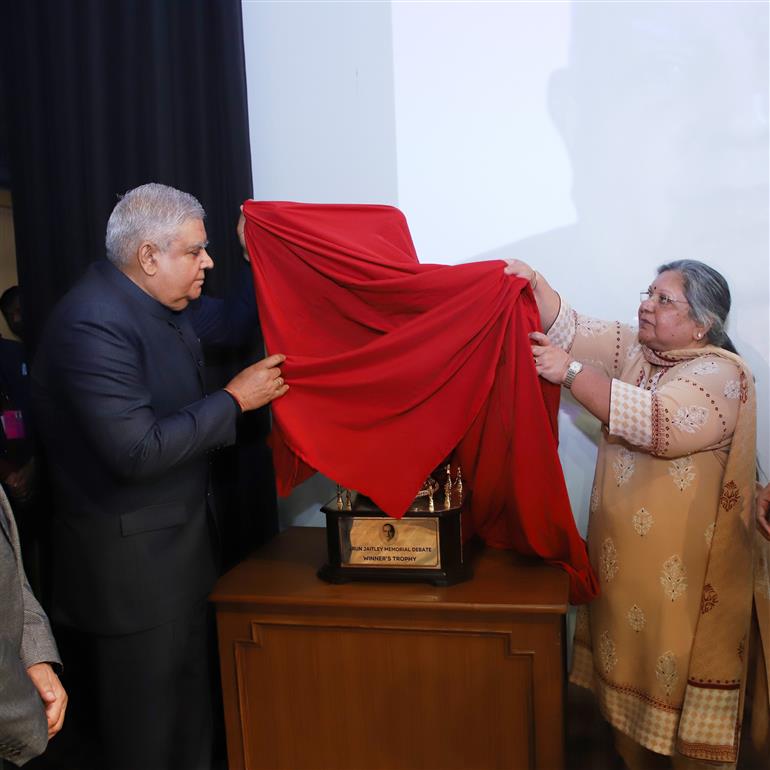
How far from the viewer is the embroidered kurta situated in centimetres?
185

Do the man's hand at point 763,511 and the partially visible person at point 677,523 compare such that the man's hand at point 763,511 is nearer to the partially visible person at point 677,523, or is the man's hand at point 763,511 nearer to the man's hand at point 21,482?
the partially visible person at point 677,523

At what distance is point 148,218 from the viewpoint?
1.81 meters

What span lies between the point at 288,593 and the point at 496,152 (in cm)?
139

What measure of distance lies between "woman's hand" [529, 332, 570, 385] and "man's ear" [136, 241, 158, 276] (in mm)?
917

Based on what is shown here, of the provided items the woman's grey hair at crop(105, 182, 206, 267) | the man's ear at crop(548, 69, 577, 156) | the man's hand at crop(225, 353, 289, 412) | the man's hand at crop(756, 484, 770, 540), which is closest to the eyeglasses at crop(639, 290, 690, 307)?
the man's hand at crop(756, 484, 770, 540)

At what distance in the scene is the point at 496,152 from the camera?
2365mm

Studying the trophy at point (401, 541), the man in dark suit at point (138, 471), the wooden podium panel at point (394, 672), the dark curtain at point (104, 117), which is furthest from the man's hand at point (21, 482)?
the trophy at point (401, 541)

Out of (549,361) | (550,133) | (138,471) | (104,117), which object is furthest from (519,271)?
(104,117)

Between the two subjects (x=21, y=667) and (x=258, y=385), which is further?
(x=258, y=385)

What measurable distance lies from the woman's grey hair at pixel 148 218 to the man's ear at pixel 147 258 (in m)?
0.01

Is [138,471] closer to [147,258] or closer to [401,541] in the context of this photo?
[147,258]

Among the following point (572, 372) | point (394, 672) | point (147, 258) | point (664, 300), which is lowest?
point (394, 672)

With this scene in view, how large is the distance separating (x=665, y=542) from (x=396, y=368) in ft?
2.53

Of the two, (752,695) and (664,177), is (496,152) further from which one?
(752,695)
